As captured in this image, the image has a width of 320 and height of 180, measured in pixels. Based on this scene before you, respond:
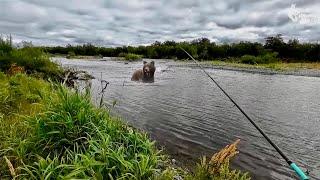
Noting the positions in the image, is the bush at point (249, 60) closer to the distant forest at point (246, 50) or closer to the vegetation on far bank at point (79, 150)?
the distant forest at point (246, 50)

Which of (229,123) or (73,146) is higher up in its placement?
(73,146)

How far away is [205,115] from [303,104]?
6.04 meters

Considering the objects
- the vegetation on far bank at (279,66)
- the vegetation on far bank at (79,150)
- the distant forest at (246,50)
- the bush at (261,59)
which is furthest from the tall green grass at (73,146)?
the distant forest at (246,50)

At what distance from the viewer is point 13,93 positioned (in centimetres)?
934

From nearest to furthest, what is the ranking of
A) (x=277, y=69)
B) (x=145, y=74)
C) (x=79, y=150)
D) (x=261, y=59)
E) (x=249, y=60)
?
(x=79, y=150), (x=145, y=74), (x=277, y=69), (x=261, y=59), (x=249, y=60)

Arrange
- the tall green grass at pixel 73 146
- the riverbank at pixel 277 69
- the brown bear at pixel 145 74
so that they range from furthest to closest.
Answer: the riverbank at pixel 277 69, the brown bear at pixel 145 74, the tall green grass at pixel 73 146

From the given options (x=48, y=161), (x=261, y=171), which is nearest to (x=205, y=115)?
(x=261, y=171)

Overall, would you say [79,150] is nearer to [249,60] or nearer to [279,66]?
[279,66]

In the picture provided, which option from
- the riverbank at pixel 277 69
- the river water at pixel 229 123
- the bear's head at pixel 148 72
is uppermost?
the bear's head at pixel 148 72

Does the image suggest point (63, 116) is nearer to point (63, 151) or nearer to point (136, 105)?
point (63, 151)

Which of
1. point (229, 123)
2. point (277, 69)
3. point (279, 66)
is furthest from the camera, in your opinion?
point (279, 66)

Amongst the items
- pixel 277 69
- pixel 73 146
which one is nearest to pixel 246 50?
pixel 277 69

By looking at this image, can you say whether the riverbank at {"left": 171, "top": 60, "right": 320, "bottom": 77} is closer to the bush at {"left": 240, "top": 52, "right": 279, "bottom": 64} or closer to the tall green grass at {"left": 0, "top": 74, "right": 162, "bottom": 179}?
the bush at {"left": 240, "top": 52, "right": 279, "bottom": 64}

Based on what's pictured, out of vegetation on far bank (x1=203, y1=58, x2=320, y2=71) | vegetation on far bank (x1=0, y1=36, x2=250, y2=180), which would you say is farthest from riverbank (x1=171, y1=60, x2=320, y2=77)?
vegetation on far bank (x1=0, y1=36, x2=250, y2=180)
